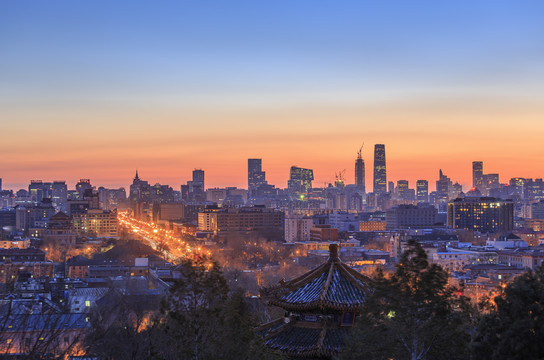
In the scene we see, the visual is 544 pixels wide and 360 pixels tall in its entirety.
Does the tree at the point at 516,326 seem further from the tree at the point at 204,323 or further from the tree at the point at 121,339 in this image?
the tree at the point at 121,339

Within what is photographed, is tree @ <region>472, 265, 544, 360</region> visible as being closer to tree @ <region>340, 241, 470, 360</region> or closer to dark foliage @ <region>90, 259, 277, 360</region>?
tree @ <region>340, 241, 470, 360</region>

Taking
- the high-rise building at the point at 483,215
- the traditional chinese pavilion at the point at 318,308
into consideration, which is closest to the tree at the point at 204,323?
the traditional chinese pavilion at the point at 318,308

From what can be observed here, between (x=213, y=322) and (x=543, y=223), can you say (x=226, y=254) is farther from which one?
(x=543, y=223)

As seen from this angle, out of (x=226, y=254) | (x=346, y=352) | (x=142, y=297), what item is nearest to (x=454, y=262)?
(x=226, y=254)

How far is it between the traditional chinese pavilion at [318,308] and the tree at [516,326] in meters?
2.26

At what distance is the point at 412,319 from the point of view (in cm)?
1146

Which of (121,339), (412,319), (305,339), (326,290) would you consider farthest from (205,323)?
(121,339)

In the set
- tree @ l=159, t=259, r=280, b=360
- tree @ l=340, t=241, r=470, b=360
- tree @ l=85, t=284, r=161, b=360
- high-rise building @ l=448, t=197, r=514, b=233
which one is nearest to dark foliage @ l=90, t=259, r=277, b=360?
tree @ l=159, t=259, r=280, b=360

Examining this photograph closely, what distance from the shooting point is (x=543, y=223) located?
562 feet

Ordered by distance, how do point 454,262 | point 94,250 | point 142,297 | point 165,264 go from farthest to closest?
point 94,250 < point 454,262 < point 165,264 < point 142,297

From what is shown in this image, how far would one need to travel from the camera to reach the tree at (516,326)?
10547mm

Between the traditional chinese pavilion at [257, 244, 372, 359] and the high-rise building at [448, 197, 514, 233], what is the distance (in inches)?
5467

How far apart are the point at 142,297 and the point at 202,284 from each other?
1290 inches

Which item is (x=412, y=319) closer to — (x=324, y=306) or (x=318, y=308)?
(x=324, y=306)
